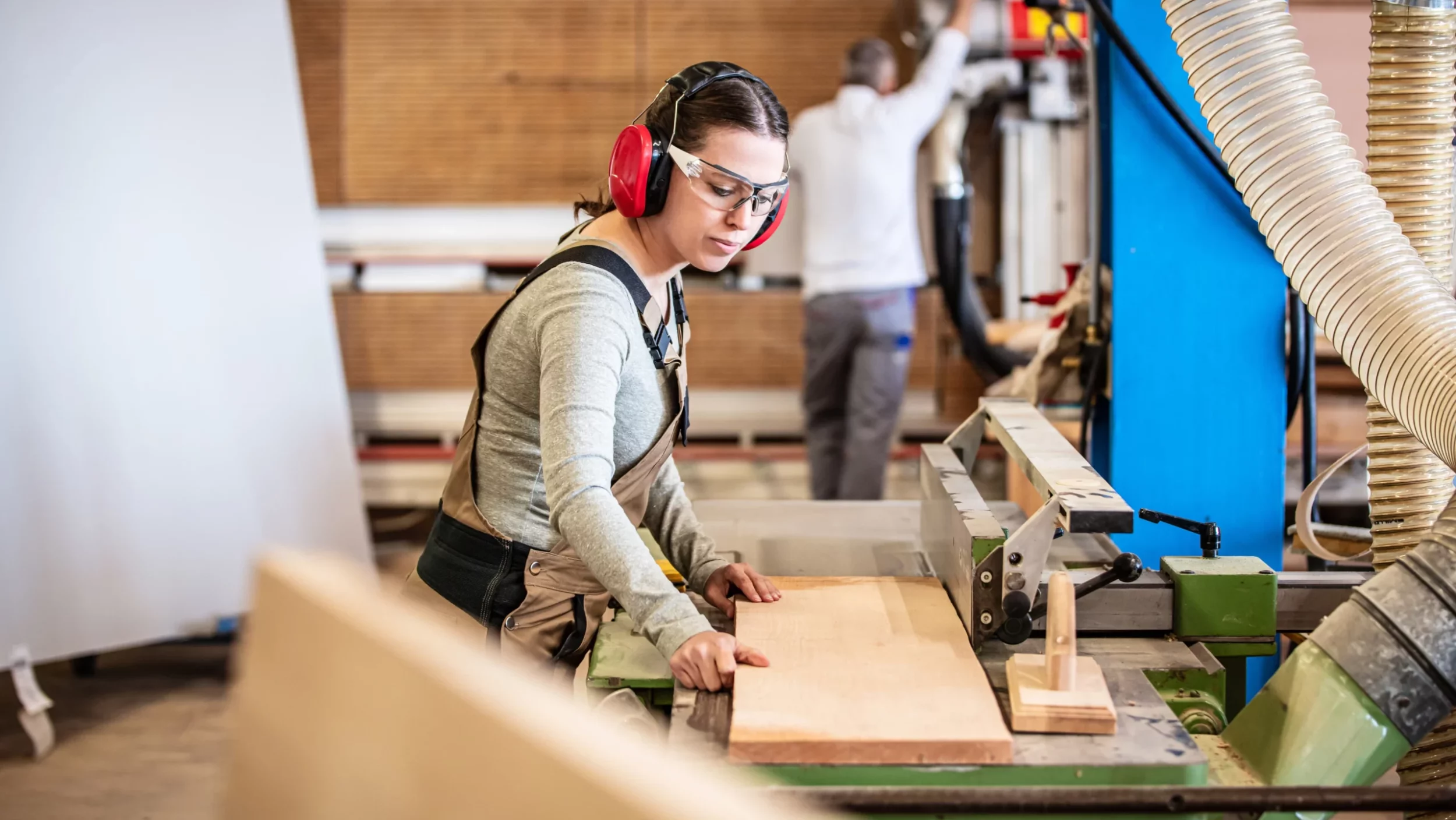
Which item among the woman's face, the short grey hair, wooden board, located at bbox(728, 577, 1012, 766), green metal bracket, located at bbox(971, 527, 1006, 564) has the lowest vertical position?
wooden board, located at bbox(728, 577, 1012, 766)

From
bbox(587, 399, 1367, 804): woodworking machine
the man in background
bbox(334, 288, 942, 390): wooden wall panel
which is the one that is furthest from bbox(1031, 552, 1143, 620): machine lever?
bbox(334, 288, 942, 390): wooden wall panel

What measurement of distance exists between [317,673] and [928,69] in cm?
343

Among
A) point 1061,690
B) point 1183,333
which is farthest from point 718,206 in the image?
point 1183,333

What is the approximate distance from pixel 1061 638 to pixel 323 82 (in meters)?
4.02

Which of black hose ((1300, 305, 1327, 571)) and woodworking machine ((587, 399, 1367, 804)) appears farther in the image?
black hose ((1300, 305, 1327, 571))

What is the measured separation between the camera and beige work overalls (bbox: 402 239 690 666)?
1533 mm

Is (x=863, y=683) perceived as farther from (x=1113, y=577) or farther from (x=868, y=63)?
(x=868, y=63)

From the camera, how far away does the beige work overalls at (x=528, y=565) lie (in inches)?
60.4

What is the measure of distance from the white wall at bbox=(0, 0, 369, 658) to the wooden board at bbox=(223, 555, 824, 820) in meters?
2.47

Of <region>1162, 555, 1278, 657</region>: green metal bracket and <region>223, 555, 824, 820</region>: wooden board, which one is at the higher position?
<region>223, 555, 824, 820</region>: wooden board

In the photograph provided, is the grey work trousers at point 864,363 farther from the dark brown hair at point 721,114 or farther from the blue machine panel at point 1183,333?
the dark brown hair at point 721,114

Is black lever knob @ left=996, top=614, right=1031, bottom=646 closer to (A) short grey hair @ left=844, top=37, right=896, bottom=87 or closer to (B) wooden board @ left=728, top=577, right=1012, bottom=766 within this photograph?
(B) wooden board @ left=728, top=577, right=1012, bottom=766

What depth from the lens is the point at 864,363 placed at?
400cm

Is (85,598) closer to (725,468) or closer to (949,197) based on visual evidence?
(725,468)
